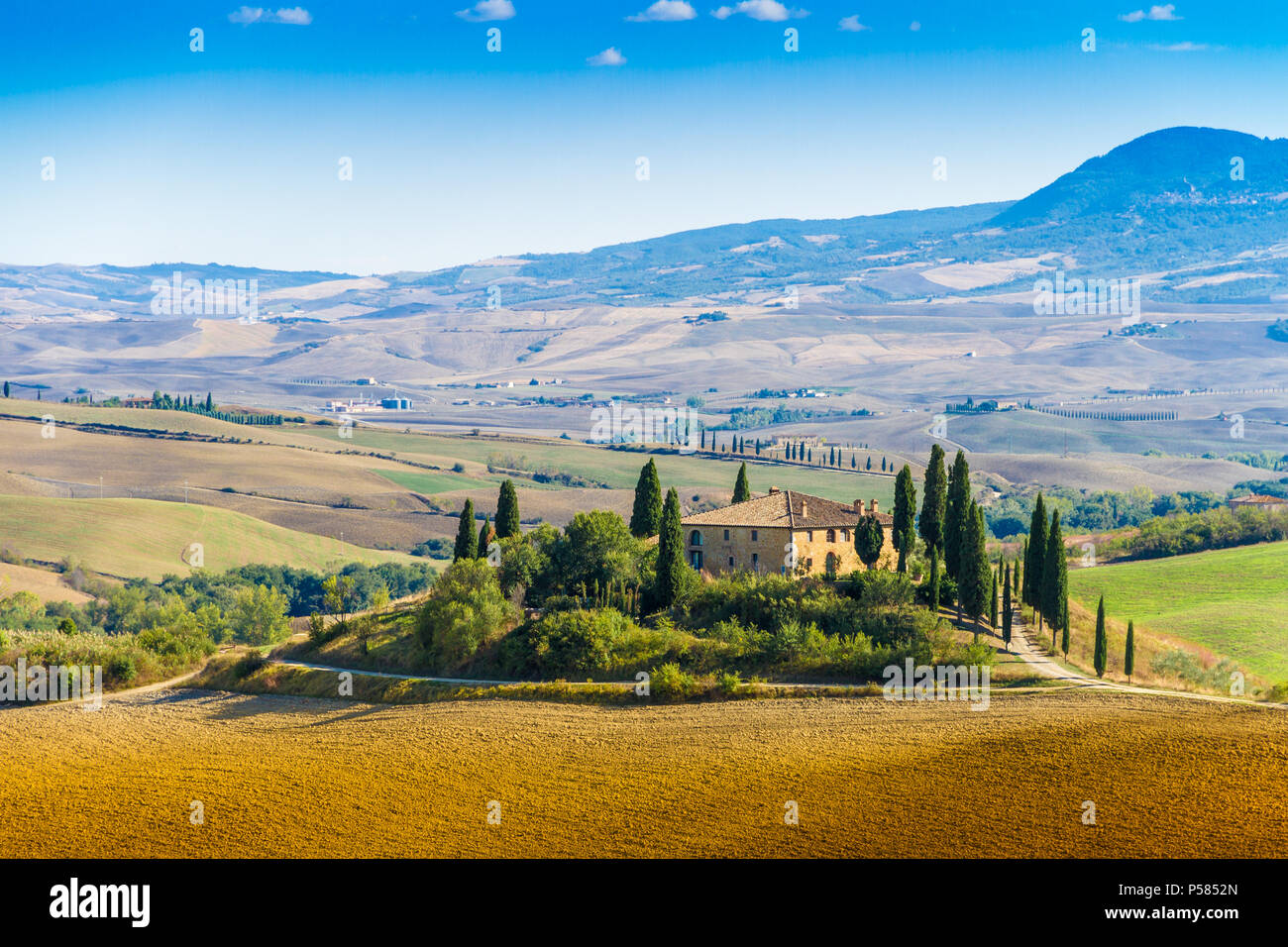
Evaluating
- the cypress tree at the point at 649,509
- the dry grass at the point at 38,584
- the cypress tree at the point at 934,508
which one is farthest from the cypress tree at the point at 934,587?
the dry grass at the point at 38,584

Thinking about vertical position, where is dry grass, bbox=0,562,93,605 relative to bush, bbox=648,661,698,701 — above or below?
below

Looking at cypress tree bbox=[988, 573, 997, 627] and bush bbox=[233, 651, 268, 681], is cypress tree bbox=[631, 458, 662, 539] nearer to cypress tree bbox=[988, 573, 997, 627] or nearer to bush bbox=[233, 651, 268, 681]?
cypress tree bbox=[988, 573, 997, 627]

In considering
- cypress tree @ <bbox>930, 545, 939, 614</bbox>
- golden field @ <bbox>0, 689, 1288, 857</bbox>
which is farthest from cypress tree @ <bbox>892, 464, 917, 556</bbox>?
golden field @ <bbox>0, 689, 1288, 857</bbox>

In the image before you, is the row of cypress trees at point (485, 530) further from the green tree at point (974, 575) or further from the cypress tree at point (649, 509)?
the green tree at point (974, 575)

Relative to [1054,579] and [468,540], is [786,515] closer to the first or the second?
[1054,579]
